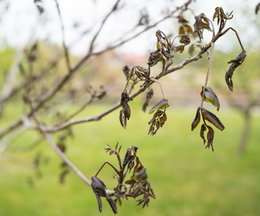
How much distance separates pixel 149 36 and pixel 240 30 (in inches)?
243

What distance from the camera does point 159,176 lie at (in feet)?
36.7

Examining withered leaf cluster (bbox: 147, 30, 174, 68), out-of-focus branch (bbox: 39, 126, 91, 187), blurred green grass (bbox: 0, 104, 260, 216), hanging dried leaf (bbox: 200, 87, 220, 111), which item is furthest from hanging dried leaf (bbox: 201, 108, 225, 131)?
blurred green grass (bbox: 0, 104, 260, 216)

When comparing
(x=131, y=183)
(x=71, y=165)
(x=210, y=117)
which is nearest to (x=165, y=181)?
(x=71, y=165)

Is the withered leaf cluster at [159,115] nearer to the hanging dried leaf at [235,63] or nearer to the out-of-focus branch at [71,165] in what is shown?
the hanging dried leaf at [235,63]

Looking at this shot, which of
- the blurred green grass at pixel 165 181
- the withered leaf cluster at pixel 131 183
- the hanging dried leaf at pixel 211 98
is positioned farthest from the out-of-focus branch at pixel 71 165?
the blurred green grass at pixel 165 181

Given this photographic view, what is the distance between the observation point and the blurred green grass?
8.42m

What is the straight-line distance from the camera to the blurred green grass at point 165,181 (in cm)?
842

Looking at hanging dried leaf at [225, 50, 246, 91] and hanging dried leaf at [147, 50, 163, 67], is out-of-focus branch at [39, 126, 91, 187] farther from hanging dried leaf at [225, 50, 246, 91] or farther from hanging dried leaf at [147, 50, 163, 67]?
hanging dried leaf at [225, 50, 246, 91]

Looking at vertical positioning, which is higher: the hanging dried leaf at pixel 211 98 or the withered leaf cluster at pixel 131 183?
the hanging dried leaf at pixel 211 98

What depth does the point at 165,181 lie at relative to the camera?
1074cm

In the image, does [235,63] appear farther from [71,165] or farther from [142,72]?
[71,165]

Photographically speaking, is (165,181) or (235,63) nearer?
(235,63)

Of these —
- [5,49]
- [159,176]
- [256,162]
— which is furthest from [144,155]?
[5,49]

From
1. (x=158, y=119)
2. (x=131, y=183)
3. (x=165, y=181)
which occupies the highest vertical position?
(x=165, y=181)
